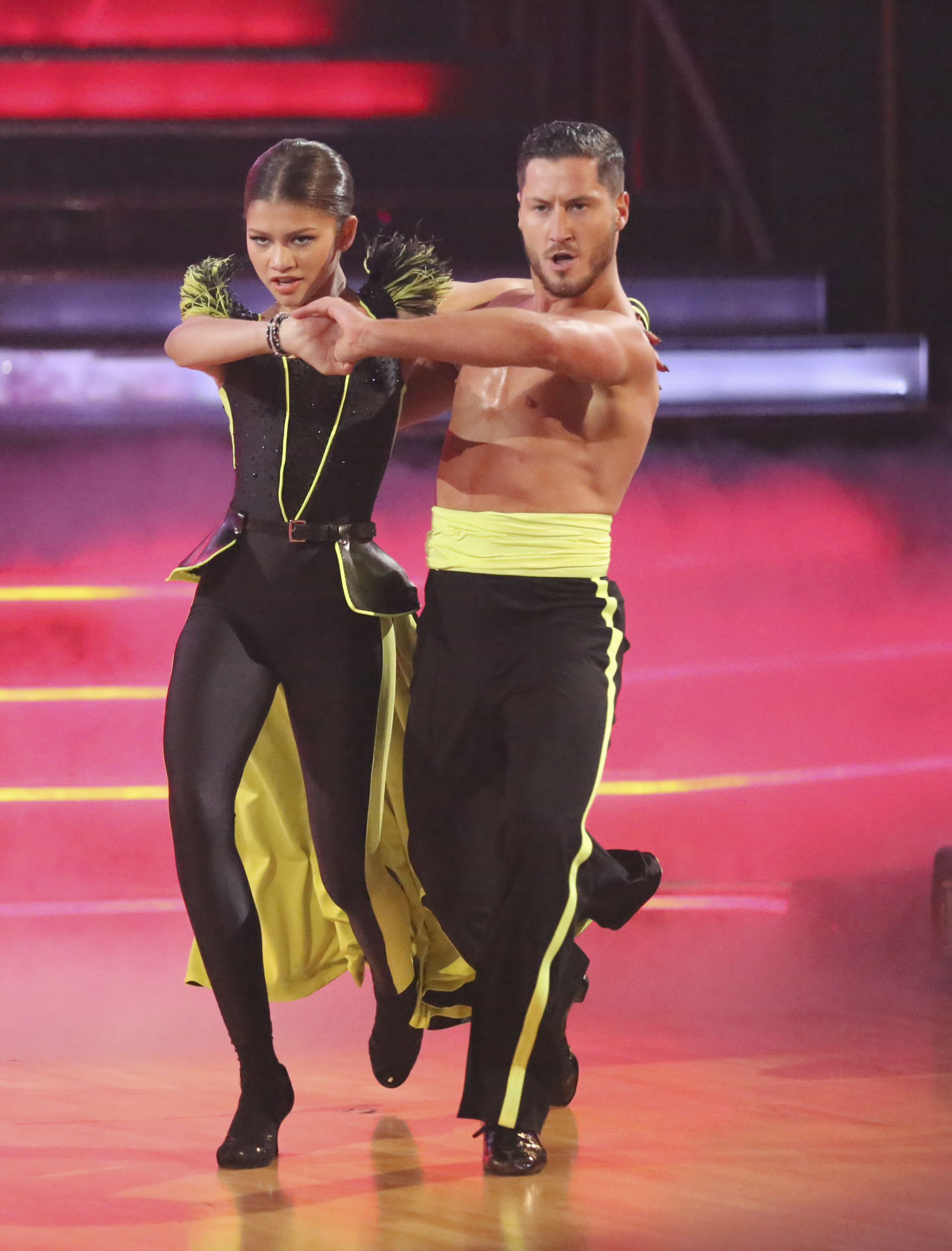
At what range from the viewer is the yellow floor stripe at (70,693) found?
4.80 m

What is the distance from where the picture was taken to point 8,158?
6.54 metres

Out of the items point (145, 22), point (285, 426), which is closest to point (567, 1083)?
point (285, 426)

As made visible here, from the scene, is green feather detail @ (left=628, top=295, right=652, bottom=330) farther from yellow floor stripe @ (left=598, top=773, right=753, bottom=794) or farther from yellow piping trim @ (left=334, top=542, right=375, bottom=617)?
yellow floor stripe @ (left=598, top=773, right=753, bottom=794)

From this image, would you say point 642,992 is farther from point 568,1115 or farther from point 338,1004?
point 568,1115

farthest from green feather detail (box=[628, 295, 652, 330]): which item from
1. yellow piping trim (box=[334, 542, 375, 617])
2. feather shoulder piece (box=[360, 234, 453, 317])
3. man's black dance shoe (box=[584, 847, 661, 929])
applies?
man's black dance shoe (box=[584, 847, 661, 929])

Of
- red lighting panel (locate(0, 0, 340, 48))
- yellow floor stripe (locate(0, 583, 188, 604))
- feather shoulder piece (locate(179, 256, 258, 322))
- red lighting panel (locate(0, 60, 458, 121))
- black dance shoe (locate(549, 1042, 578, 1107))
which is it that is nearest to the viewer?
feather shoulder piece (locate(179, 256, 258, 322))

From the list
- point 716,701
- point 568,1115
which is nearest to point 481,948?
point 568,1115

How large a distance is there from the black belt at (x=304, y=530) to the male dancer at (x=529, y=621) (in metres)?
0.16

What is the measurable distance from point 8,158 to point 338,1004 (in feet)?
12.6

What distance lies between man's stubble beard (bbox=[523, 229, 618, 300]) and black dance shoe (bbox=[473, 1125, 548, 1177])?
1.27 metres

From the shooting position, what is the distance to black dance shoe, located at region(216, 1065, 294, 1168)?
276 cm

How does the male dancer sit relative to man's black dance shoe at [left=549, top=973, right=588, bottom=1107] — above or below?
above

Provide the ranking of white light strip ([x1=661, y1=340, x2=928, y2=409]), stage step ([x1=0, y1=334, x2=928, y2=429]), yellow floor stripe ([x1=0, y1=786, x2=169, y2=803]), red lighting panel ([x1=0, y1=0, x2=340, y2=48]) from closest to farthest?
yellow floor stripe ([x1=0, y1=786, x2=169, y2=803]) < stage step ([x1=0, y1=334, x2=928, y2=429]) < white light strip ([x1=661, y1=340, x2=928, y2=409]) < red lighting panel ([x1=0, y1=0, x2=340, y2=48])

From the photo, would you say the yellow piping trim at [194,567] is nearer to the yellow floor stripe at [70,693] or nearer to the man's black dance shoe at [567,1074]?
the man's black dance shoe at [567,1074]
